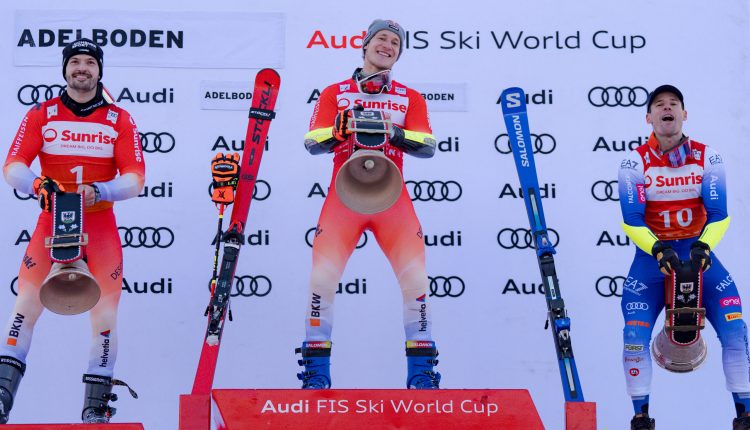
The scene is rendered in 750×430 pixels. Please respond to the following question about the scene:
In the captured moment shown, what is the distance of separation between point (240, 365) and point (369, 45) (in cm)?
204

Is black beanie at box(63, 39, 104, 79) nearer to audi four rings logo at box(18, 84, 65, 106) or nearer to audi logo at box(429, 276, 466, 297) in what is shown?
audi four rings logo at box(18, 84, 65, 106)

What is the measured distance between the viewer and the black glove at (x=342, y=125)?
4.82 metres

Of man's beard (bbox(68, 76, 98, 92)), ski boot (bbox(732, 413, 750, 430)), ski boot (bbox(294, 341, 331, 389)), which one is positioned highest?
man's beard (bbox(68, 76, 98, 92))

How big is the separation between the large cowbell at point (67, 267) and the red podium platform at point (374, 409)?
824 mm

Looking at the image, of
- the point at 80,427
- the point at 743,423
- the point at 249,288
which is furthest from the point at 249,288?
the point at 743,423

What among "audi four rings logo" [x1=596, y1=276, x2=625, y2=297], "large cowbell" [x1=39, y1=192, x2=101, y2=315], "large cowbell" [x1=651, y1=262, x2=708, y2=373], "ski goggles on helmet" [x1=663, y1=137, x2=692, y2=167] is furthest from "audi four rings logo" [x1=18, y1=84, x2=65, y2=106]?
"large cowbell" [x1=651, y1=262, x2=708, y2=373]

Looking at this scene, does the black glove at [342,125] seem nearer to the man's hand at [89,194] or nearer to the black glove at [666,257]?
the man's hand at [89,194]

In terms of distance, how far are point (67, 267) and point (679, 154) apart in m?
2.81

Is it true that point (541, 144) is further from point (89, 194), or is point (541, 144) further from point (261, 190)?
→ point (89, 194)

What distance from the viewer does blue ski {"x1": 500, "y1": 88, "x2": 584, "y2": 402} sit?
4.90 metres

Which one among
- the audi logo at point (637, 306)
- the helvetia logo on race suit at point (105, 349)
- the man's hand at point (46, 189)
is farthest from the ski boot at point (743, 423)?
the man's hand at point (46, 189)

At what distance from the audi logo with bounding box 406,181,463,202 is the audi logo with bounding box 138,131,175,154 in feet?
4.64

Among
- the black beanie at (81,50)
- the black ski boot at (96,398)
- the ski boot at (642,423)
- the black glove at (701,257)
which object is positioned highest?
the black beanie at (81,50)

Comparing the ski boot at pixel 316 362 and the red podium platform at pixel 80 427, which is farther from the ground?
the ski boot at pixel 316 362
